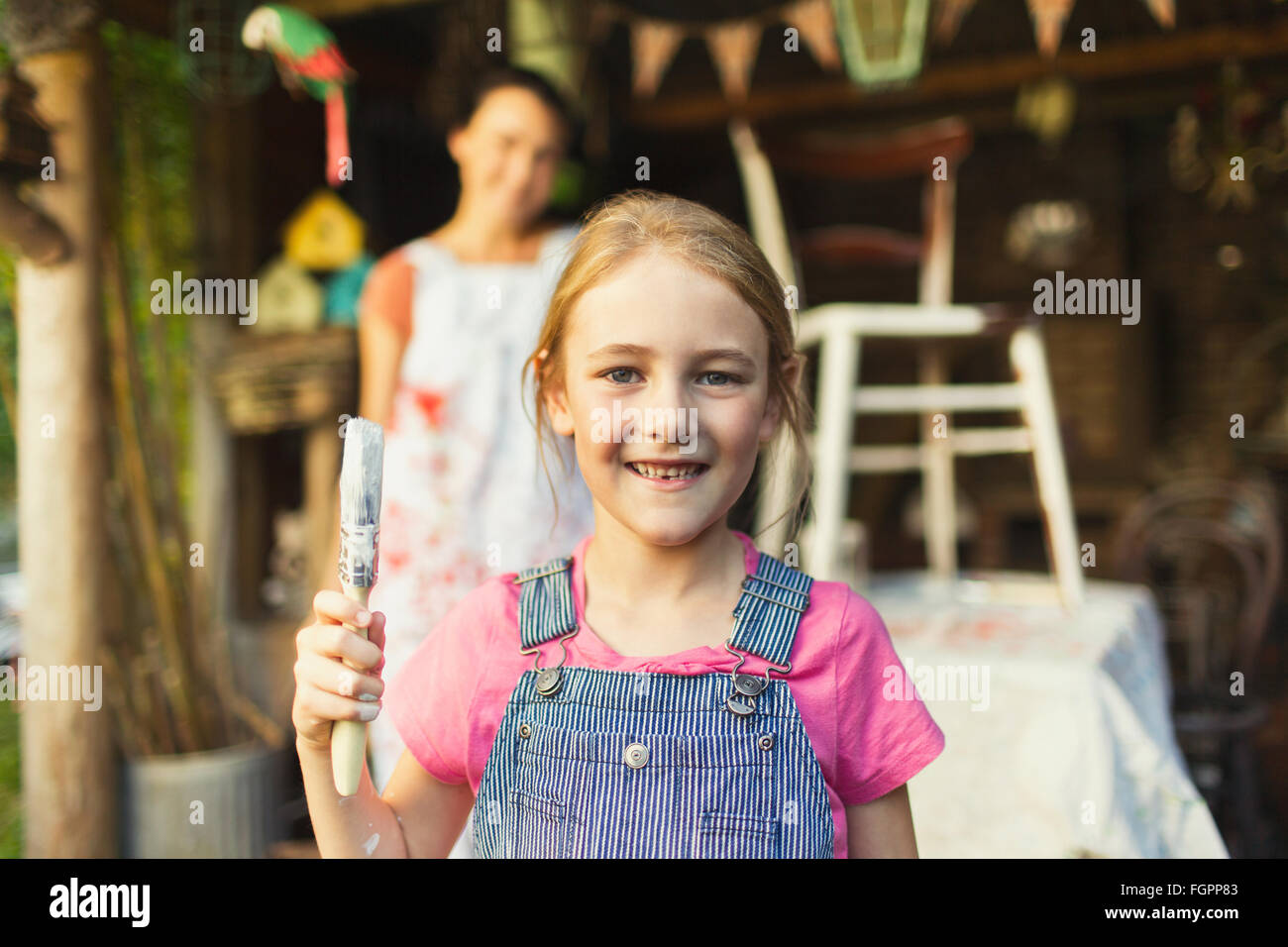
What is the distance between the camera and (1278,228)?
534 cm

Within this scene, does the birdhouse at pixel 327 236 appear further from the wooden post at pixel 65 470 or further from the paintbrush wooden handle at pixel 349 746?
the paintbrush wooden handle at pixel 349 746

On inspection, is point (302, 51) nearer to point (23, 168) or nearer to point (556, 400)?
point (23, 168)

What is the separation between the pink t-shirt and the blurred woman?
2.97 ft

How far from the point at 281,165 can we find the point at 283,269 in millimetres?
609

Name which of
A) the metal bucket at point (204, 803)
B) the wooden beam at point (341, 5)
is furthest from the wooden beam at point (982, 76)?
the metal bucket at point (204, 803)

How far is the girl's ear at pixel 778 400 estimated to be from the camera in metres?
1.04

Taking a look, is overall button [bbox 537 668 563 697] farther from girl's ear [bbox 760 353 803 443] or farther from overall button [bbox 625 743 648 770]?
girl's ear [bbox 760 353 803 443]

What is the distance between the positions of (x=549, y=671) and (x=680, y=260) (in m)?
0.40

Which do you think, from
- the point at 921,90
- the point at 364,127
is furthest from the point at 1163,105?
the point at 364,127

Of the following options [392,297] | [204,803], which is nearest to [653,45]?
[392,297]

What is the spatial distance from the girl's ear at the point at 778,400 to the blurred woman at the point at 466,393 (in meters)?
0.91

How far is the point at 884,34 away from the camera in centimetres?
261

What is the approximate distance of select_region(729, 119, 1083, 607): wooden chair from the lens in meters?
1.85
